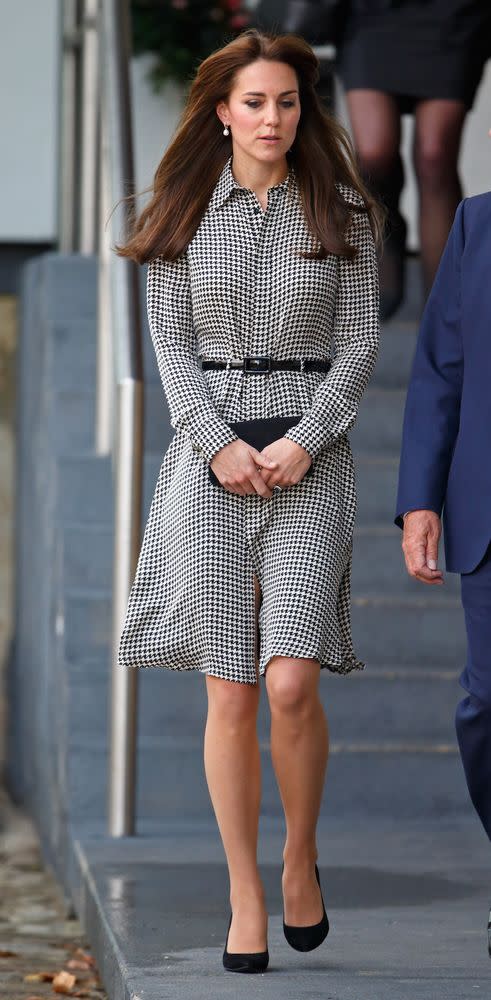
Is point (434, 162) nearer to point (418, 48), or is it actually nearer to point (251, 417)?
point (418, 48)

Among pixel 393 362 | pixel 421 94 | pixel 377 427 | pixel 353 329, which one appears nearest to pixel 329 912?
pixel 353 329

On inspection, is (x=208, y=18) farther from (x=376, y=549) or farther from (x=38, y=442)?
(x=376, y=549)

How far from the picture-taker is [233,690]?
294 cm

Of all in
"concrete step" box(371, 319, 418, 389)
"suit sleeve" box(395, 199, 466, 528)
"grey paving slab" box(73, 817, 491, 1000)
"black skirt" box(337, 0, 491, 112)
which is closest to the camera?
"grey paving slab" box(73, 817, 491, 1000)

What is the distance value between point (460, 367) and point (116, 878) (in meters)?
1.42

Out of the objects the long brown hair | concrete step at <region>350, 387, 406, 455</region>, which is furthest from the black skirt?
the long brown hair

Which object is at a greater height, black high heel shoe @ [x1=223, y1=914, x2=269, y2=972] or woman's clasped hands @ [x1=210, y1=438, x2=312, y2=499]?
woman's clasped hands @ [x1=210, y1=438, x2=312, y2=499]

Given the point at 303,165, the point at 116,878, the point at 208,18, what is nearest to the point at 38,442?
the point at 208,18

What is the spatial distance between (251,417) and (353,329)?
24 cm

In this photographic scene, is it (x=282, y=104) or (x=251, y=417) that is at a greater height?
(x=282, y=104)

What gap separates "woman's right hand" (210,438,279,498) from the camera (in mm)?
2908

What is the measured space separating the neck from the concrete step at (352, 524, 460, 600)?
2.08 m

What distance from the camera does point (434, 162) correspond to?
18.0ft

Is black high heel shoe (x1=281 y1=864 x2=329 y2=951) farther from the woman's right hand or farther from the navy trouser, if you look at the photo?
the woman's right hand
